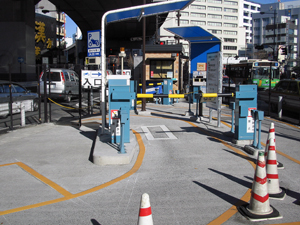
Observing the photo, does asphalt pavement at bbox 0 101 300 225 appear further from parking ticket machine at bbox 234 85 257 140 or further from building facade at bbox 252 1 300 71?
building facade at bbox 252 1 300 71

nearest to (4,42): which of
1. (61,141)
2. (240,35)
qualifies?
(61,141)

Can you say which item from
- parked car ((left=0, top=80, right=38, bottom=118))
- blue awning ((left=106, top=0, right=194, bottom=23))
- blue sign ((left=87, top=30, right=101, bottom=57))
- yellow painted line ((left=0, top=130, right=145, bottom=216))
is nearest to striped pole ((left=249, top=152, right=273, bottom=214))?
yellow painted line ((left=0, top=130, right=145, bottom=216))

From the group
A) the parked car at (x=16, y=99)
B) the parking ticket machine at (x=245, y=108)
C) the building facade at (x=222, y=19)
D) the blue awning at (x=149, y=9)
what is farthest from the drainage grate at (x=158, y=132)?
the building facade at (x=222, y=19)

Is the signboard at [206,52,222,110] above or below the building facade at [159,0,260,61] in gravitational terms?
below

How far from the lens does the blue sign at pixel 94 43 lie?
9531mm

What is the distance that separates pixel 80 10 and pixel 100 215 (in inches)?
1674

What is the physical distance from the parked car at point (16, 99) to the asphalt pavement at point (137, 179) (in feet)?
5.05

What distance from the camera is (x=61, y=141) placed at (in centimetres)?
923

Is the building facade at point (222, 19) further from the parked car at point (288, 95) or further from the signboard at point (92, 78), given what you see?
the signboard at point (92, 78)

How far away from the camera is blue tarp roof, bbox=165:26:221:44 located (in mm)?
13740

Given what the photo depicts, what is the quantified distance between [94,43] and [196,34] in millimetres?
6426

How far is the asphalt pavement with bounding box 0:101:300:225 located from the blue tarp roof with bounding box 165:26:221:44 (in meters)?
5.45

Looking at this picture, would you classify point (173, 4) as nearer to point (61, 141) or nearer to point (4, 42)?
point (61, 141)

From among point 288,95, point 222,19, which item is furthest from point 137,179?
point 222,19
